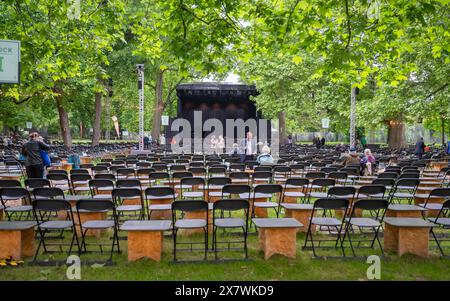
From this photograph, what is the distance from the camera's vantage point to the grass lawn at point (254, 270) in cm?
410

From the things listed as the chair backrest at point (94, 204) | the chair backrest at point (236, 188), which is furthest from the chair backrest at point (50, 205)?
the chair backrest at point (236, 188)

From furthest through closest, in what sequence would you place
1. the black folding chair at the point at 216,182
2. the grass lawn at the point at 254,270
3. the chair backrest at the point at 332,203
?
the black folding chair at the point at 216,182 → the chair backrest at the point at 332,203 → the grass lawn at the point at 254,270

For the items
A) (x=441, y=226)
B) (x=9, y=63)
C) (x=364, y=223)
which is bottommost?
(x=441, y=226)

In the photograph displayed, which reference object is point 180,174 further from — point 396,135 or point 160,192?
point 396,135

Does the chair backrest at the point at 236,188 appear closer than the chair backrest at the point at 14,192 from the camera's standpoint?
No

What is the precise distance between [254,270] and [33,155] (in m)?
6.73

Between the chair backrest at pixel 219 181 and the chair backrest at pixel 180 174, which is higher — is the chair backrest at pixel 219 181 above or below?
below

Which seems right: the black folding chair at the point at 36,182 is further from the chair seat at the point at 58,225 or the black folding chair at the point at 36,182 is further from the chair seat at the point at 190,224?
the chair seat at the point at 190,224

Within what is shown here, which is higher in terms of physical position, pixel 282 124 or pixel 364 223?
pixel 282 124

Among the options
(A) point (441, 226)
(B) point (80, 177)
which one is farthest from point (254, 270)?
(B) point (80, 177)

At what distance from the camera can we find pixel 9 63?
5.37 m

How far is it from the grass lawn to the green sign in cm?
256

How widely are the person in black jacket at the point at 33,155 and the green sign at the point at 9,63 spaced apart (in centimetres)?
366
